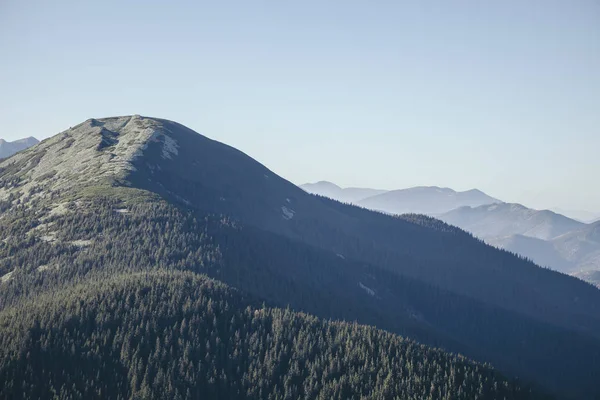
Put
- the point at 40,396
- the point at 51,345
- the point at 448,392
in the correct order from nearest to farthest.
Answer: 1. the point at 40,396
2. the point at 51,345
3. the point at 448,392

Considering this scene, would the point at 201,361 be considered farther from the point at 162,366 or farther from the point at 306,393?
the point at 306,393

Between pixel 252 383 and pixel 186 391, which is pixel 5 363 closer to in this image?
pixel 186 391

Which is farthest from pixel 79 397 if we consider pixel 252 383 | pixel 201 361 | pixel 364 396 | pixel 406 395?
pixel 406 395

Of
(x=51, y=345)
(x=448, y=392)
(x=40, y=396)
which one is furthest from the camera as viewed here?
(x=448, y=392)

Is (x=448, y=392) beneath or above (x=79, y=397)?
above

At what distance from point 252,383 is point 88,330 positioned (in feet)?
169

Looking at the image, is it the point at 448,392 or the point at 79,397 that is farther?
the point at 448,392

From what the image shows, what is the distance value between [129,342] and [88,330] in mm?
13960

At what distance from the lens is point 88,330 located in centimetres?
19775

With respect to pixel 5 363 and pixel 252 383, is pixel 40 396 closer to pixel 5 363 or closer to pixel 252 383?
pixel 5 363

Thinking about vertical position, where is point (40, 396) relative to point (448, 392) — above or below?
below

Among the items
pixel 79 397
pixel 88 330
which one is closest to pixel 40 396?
pixel 79 397

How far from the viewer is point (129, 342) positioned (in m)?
194

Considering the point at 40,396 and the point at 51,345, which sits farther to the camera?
the point at 51,345
